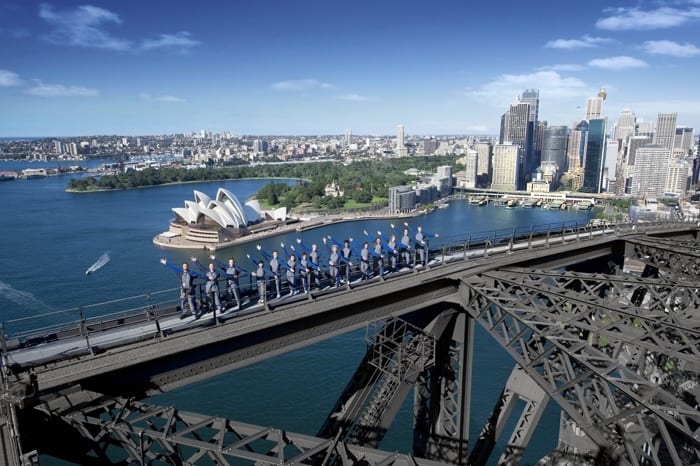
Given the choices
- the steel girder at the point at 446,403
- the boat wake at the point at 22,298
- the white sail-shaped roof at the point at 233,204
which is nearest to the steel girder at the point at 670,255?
the steel girder at the point at 446,403

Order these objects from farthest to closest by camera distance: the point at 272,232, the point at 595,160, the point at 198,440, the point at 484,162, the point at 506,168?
the point at 484,162 < the point at 506,168 < the point at 595,160 < the point at 272,232 < the point at 198,440

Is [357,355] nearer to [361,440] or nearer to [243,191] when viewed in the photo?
[361,440]

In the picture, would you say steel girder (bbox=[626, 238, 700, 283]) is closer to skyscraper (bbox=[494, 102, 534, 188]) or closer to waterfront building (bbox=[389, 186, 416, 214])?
waterfront building (bbox=[389, 186, 416, 214])

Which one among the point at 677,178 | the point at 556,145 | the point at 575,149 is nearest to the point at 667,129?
the point at 575,149

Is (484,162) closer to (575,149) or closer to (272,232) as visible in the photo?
(575,149)

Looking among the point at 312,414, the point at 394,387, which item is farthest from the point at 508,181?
the point at 394,387

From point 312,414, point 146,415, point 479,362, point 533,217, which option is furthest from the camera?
point 533,217

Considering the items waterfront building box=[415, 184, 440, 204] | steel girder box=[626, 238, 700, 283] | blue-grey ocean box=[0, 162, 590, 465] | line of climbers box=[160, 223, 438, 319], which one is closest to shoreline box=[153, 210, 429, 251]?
blue-grey ocean box=[0, 162, 590, 465]
